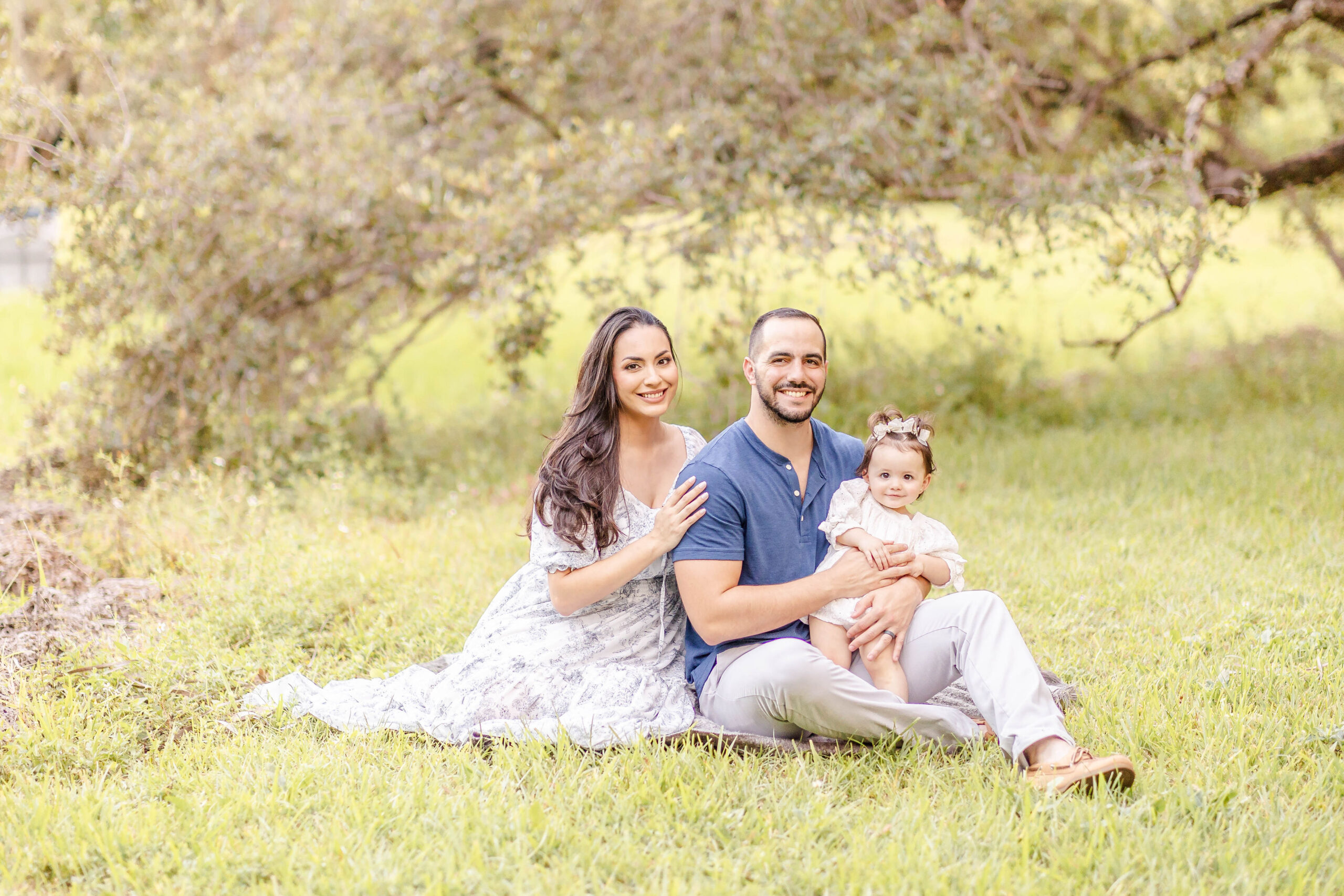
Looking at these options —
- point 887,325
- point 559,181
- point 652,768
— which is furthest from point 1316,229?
point 652,768

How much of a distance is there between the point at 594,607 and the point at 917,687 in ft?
3.73

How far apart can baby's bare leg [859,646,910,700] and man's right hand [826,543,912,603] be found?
22cm

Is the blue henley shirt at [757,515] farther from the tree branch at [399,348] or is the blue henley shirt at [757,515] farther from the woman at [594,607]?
the tree branch at [399,348]

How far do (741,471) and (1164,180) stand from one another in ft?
14.1

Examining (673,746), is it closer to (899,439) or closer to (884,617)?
(884,617)

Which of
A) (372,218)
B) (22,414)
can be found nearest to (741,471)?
(372,218)

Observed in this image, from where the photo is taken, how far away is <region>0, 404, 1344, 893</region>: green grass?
2.93m

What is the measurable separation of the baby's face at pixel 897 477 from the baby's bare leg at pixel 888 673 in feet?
1.58

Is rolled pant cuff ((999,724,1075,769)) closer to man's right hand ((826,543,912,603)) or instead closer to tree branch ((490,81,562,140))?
man's right hand ((826,543,912,603))

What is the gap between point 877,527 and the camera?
3766 mm

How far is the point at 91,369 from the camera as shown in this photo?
7.35m

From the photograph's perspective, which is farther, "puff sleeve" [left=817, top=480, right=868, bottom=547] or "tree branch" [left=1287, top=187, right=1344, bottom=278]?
"tree branch" [left=1287, top=187, right=1344, bottom=278]

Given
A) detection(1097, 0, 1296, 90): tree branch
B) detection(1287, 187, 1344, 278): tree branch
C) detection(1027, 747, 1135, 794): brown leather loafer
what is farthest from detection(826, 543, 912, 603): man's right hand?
detection(1287, 187, 1344, 278): tree branch

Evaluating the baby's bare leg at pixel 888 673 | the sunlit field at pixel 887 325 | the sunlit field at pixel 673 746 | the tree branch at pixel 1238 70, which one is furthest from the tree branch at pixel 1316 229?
the baby's bare leg at pixel 888 673
